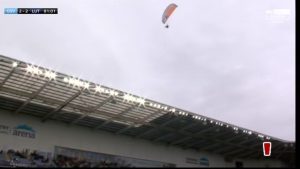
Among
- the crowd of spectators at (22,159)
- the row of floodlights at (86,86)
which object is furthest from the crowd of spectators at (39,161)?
the row of floodlights at (86,86)

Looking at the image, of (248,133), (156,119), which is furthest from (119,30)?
(248,133)

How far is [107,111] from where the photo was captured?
2839 centimetres

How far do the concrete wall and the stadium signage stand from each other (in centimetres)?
24

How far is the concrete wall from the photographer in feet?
88.0

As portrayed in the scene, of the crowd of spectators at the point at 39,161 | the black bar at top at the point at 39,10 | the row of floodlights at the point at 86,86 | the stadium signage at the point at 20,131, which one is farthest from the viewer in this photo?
the stadium signage at the point at 20,131

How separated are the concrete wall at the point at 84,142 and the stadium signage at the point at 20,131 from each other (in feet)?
0.78

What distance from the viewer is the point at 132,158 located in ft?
107

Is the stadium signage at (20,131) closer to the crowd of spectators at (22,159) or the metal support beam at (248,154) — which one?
the crowd of spectators at (22,159)

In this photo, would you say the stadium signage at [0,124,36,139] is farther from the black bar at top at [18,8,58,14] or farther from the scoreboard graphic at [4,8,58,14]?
the black bar at top at [18,8,58,14]

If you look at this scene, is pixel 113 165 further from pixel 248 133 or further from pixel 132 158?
pixel 248 133

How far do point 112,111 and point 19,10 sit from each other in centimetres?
2099

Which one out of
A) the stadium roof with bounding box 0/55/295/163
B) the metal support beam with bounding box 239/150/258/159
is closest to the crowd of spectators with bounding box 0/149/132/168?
the stadium roof with bounding box 0/55/295/163

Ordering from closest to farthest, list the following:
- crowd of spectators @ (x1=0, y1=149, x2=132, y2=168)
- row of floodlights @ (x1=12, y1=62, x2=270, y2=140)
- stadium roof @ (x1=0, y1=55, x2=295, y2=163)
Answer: row of floodlights @ (x1=12, y1=62, x2=270, y2=140), stadium roof @ (x1=0, y1=55, x2=295, y2=163), crowd of spectators @ (x1=0, y1=149, x2=132, y2=168)

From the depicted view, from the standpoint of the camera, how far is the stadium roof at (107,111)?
2348 centimetres
